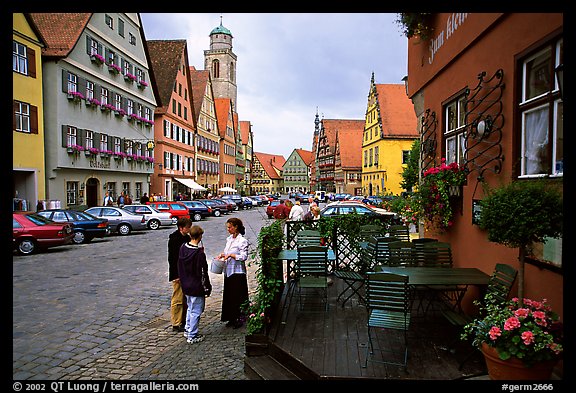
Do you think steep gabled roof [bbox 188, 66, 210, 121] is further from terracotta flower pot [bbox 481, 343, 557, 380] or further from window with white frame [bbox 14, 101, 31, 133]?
terracotta flower pot [bbox 481, 343, 557, 380]

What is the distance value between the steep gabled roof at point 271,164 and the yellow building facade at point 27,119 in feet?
344

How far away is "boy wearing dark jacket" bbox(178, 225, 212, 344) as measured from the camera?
20.0 ft

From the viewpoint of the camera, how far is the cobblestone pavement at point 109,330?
511 centimetres

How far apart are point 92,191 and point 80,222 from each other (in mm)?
11728

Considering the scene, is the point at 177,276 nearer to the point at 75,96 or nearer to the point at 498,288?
the point at 498,288

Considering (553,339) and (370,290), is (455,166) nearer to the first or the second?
(370,290)

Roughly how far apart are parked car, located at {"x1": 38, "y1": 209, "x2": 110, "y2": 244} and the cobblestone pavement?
536cm

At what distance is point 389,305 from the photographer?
4691mm

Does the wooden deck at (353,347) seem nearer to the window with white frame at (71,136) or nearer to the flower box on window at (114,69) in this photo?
the window with white frame at (71,136)

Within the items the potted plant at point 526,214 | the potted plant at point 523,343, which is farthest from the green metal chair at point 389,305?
the potted plant at point 526,214

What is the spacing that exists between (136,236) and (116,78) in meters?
Result: 14.8

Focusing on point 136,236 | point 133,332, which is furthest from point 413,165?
point 133,332

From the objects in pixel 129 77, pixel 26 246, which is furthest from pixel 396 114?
A: pixel 26 246
